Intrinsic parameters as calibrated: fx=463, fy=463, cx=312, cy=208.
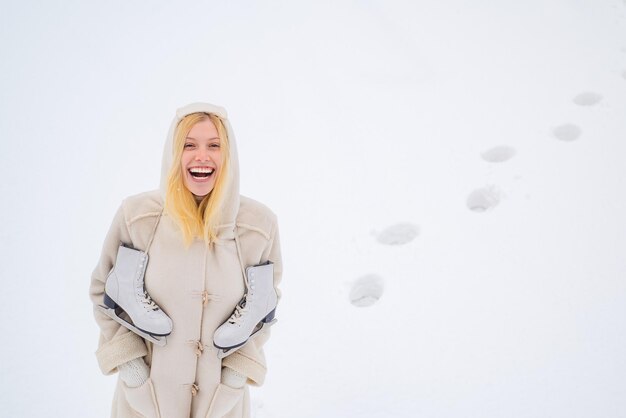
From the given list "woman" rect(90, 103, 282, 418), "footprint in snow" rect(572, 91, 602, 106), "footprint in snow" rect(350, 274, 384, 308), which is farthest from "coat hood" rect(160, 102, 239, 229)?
"footprint in snow" rect(572, 91, 602, 106)

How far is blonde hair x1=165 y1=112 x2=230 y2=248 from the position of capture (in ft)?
4.15

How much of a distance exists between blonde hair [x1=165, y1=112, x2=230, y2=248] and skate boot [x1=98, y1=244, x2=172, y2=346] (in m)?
0.16

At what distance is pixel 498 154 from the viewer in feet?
13.3

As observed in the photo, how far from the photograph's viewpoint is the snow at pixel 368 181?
256 cm

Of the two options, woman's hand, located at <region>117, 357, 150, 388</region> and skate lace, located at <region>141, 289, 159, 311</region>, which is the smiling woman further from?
woman's hand, located at <region>117, 357, 150, 388</region>

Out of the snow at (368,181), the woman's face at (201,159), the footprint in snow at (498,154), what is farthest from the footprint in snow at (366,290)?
the woman's face at (201,159)

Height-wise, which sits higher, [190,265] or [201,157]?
[201,157]

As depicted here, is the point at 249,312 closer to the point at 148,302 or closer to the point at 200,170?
the point at 148,302

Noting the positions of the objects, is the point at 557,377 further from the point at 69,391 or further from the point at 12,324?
the point at 12,324

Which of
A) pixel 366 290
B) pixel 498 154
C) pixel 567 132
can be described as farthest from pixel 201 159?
pixel 567 132

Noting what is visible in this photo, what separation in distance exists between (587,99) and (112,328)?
4631mm

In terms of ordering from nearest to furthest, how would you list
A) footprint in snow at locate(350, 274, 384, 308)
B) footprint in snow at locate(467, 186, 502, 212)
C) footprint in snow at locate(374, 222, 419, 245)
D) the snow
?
the snow
footprint in snow at locate(350, 274, 384, 308)
footprint in snow at locate(374, 222, 419, 245)
footprint in snow at locate(467, 186, 502, 212)

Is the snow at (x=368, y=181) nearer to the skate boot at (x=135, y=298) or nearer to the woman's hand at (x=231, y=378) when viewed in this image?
the woman's hand at (x=231, y=378)

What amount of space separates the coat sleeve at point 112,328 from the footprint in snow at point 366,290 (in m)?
1.97
